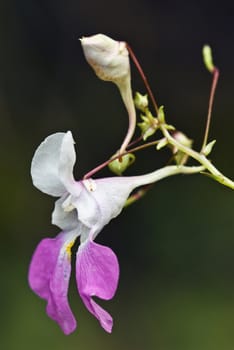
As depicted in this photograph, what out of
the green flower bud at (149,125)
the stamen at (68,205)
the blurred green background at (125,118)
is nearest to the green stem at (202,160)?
the green flower bud at (149,125)

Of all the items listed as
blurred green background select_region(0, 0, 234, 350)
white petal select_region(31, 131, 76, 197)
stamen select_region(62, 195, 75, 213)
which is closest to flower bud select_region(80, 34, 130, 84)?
white petal select_region(31, 131, 76, 197)

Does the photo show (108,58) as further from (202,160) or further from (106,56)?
(202,160)

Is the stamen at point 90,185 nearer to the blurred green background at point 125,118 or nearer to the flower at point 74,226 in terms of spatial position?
the flower at point 74,226

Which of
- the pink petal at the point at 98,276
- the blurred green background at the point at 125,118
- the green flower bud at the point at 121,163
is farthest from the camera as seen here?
the blurred green background at the point at 125,118

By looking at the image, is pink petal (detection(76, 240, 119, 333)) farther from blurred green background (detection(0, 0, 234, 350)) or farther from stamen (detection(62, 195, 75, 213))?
blurred green background (detection(0, 0, 234, 350))

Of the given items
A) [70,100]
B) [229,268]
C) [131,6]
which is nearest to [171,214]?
[229,268]

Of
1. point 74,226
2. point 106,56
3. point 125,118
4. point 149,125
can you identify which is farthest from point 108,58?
point 125,118

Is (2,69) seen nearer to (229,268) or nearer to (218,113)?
(218,113)
